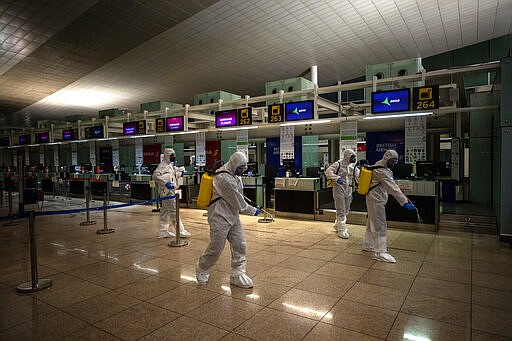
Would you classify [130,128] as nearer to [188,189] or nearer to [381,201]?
[188,189]

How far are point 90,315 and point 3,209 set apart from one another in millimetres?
10258

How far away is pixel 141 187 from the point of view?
38.2 feet

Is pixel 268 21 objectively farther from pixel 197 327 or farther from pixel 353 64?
pixel 197 327

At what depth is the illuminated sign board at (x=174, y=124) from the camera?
8859 mm

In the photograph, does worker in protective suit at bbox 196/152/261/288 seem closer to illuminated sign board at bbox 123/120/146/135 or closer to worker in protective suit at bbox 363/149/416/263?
worker in protective suit at bbox 363/149/416/263

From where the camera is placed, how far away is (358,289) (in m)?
3.69

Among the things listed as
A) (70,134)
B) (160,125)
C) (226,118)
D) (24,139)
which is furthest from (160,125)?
(24,139)

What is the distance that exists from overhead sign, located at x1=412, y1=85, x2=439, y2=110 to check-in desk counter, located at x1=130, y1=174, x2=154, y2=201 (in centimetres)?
902

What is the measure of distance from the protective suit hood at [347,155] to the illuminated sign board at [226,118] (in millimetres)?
2881

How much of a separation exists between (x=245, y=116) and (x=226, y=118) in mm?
587

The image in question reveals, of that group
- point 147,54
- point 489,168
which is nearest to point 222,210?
point 147,54

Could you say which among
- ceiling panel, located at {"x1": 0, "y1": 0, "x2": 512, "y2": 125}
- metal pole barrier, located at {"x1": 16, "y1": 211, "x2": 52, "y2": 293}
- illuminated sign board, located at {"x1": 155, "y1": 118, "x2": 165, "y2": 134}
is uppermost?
ceiling panel, located at {"x1": 0, "y1": 0, "x2": 512, "y2": 125}

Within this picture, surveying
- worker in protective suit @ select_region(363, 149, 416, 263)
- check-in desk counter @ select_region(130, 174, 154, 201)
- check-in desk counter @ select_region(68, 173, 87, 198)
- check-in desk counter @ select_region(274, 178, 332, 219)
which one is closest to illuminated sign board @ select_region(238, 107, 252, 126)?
check-in desk counter @ select_region(274, 178, 332, 219)

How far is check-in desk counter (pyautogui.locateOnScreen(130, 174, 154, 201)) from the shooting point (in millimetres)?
11366
